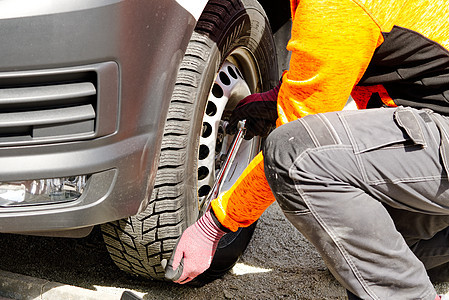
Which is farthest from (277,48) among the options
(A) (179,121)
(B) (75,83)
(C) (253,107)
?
(B) (75,83)

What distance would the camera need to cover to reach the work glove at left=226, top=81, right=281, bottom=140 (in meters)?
2.22

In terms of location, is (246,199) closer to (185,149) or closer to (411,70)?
(185,149)

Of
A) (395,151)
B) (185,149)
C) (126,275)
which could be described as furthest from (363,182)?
(126,275)

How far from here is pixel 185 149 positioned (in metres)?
1.84

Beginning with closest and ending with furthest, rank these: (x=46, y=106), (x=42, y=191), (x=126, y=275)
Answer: (x=46, y=106) < (x=42, y=191) < (x=126, y=275)

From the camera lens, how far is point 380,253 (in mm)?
1576

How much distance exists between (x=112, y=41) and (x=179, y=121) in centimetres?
45

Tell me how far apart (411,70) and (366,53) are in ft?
0.56

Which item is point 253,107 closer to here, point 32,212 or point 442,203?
point 442,203

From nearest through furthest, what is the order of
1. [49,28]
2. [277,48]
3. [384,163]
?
1. [49,28]
2. [384,163]
3. [277,48]

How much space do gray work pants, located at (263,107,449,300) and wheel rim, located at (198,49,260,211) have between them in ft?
1.72

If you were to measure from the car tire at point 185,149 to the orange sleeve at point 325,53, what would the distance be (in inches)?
11.8

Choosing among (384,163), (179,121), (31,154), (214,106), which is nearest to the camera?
(31,154)

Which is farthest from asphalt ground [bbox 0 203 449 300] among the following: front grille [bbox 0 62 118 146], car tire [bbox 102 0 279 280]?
front grille [bbox 0 62 118 146]
